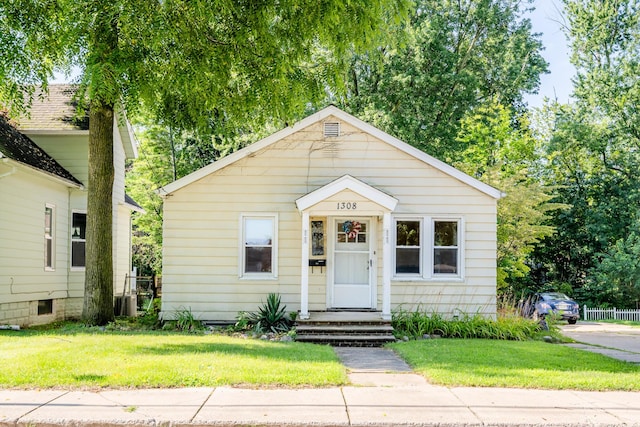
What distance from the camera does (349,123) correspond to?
48.6ft

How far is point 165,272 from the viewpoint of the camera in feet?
47.8

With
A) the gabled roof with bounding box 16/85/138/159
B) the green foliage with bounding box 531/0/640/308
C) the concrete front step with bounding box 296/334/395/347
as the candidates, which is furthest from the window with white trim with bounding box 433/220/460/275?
the green foliage with bounding box 531/0/640/308

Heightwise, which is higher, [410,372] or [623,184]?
[623,184]

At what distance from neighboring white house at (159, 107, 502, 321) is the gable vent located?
0.08 ft

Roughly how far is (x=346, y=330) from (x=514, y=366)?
174 inches

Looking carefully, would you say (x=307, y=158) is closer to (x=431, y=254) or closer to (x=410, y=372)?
(x=431, y=254)

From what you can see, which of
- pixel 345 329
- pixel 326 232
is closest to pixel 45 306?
pixel 326 232

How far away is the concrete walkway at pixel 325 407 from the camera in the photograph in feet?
20.6

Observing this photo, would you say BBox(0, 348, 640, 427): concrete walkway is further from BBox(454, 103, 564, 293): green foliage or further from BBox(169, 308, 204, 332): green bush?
BBox(454, 103, 564, 293): green foliage

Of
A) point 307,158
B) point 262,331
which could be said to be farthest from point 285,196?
point 262,331

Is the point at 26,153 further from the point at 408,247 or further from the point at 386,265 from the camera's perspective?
the point at 408,247

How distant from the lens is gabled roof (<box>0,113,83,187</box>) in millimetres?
14082

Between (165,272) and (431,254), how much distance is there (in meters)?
6.45

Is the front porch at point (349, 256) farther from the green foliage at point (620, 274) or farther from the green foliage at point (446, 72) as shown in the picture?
the green foliage at point (620, 274)
